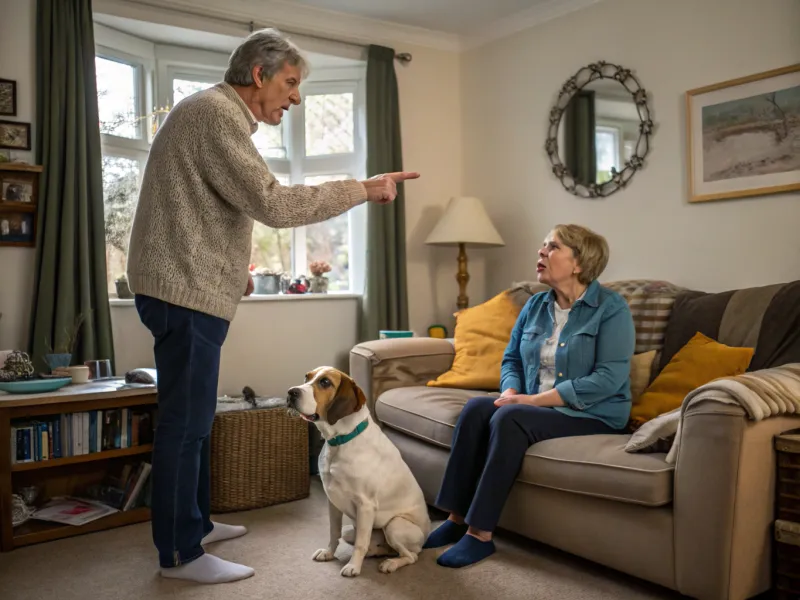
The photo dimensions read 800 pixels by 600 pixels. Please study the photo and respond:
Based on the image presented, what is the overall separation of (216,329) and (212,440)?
100 cm

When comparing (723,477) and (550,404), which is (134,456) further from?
(723,477)

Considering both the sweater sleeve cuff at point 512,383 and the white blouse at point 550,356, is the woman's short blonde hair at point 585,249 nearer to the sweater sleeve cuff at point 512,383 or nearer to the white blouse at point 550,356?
the white blouse at point 550,356

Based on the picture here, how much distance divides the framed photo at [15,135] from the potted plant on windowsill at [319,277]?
150 centimetres

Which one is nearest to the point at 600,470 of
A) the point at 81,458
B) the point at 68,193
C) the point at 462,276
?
the point at 81,458

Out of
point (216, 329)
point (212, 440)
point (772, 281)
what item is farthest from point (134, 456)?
point (772, 281)

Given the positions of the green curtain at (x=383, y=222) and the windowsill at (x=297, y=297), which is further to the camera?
the green curtain at (x=383, y=222)

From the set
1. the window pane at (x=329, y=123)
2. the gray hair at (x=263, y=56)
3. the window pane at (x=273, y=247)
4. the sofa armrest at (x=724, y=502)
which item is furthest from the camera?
the window pane at (x=329, y=123)

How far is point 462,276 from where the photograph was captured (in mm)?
4066

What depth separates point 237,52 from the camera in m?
2.08

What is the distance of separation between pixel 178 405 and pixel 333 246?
7.59 ft

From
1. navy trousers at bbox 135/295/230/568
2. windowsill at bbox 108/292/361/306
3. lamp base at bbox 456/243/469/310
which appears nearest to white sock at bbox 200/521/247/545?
navy trousers at bbox 135/295/230/568

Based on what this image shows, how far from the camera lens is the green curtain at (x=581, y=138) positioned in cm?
359

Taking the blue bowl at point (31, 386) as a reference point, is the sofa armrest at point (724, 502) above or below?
below

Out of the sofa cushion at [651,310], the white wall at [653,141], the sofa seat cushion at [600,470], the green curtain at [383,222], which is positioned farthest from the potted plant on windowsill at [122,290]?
the sofa cushion at [651,310]
